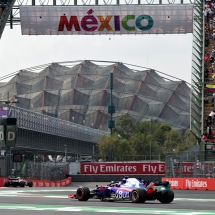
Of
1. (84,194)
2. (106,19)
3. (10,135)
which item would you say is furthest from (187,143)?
(84,194)

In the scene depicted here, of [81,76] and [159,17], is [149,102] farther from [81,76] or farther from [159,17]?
[159,17]

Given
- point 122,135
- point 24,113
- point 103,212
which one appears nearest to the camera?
point 103,212

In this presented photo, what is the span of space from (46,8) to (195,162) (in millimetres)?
26182

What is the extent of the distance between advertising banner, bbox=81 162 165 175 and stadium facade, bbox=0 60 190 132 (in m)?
91.1

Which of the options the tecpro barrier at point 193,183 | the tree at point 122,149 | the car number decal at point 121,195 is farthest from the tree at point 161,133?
the car number decal at point 121,195

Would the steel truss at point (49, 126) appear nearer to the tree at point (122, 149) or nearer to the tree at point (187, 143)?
the tree at point (122, 149)

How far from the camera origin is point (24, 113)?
9250 cm

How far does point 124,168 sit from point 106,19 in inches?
600

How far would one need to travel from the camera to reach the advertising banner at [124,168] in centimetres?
6831

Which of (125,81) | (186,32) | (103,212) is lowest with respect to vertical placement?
(103,212)

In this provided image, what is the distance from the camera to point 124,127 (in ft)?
445

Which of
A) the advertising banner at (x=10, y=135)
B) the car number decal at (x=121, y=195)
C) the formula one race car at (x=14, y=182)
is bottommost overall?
the car number decal at (x=121, y=195)

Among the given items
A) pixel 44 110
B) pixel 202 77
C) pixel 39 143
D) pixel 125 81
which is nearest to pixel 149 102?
pixel 125 81

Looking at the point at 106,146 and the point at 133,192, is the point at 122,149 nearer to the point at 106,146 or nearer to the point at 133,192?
the point at 106,146
